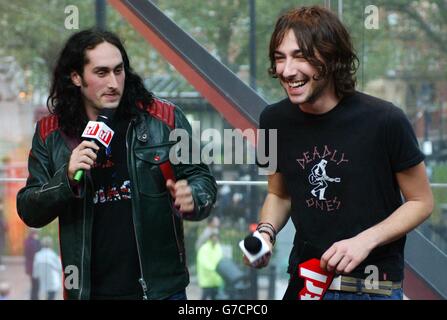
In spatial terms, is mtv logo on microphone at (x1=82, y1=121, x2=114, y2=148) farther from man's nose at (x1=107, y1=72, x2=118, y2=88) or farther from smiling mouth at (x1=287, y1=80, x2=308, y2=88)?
smiling mouth at (x1=287, y1=80, x2=308, y2=88)

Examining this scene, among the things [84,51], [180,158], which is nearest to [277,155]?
[180,158]

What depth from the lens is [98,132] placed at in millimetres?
2781

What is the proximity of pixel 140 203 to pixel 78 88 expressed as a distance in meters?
0.50

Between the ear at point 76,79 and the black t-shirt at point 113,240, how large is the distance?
32 centimetres

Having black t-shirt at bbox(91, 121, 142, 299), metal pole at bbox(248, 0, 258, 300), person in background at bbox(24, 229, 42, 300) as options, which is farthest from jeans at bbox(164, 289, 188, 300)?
person in background at bbox(24, 229, 42, 300)

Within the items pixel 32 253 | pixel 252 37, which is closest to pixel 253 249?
pixel 252 37

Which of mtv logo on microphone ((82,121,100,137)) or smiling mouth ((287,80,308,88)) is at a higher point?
smiling mouth ((287,80,308,88))

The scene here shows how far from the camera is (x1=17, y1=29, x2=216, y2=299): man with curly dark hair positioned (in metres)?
2.90

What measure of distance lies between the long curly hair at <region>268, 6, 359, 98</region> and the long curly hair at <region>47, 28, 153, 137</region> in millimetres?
595

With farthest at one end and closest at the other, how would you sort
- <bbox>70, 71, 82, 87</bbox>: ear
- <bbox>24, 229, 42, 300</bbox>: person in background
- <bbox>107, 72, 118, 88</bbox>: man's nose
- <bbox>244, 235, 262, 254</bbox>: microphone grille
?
<bbox>24, 229, 42, 300</bbox>: person in background, <bbox>70, 71, 82, 87</bbox>: ear, <bbox>107, 72, 118, 88</bbox>: man's nose, <bbox>244, 235, 262, 254</bbox>: microphone grille

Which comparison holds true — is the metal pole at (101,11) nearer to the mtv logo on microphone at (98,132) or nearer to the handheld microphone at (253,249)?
the mtv logo on microphone at (98,132)

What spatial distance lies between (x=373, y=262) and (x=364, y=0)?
8.39ft

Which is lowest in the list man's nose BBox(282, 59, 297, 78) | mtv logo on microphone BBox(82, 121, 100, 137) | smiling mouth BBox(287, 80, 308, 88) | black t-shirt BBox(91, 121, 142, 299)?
black t-shirt BBox(91, 121, 142, 299)

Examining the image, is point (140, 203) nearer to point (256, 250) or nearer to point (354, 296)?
point (256, 250)
